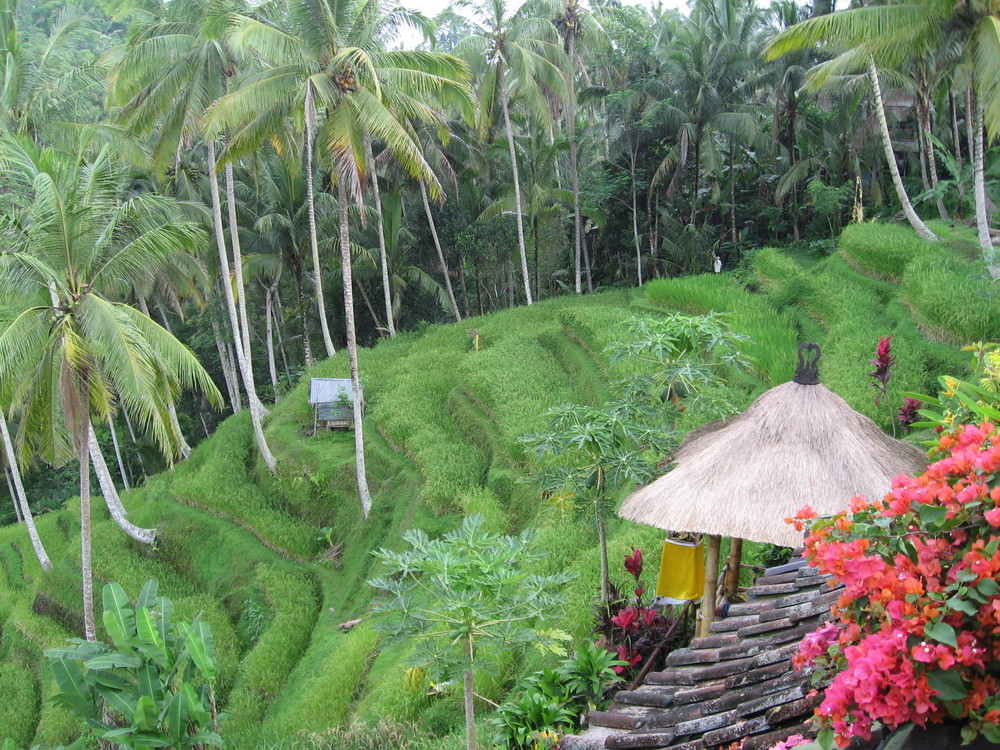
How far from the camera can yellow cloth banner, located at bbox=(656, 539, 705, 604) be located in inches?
230

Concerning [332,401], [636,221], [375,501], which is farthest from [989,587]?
[636,221]

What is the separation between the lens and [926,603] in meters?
2.25

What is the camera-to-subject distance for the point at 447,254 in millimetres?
24391

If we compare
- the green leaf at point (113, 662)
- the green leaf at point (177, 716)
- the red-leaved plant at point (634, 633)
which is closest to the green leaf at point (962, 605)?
the red-leaved plant at point (634, 633)

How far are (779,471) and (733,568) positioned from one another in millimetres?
1294

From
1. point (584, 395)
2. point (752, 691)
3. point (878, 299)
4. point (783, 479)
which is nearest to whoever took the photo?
point (752, 691)

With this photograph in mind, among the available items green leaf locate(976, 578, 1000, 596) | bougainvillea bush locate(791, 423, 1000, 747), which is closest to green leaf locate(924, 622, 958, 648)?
bougainvillea bush locate(791, 423, 1000, 747)

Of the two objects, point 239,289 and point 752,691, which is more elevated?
point 239,289

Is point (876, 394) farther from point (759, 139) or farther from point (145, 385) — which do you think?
point (759, 139)

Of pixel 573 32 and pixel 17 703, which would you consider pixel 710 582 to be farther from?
pixel 573 32

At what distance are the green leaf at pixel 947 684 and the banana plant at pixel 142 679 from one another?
270 inches

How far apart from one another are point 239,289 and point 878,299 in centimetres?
1204

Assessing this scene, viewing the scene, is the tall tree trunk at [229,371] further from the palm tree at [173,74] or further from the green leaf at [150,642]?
the green leaf at [150,642]

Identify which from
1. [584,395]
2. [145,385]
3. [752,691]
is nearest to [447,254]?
[584,395]
